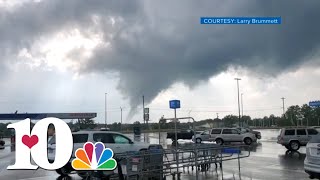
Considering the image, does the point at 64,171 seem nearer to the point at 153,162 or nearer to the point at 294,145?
the point at 153,162

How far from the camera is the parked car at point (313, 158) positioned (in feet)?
35.9

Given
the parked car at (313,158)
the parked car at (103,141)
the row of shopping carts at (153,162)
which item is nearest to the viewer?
the parked car at (313,158)

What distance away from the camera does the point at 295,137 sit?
2986 cm

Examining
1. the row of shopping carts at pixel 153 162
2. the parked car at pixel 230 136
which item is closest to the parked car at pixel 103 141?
the row of shopping carts at pixel 153 162

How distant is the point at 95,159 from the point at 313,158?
5.71 m

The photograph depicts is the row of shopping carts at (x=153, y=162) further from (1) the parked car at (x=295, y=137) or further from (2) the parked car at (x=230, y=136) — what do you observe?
(2) the parked car at (x=230, y=136)

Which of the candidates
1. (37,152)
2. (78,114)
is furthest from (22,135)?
(78,114)

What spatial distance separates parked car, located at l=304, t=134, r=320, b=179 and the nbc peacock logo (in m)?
5.12

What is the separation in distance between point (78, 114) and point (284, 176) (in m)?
41.2

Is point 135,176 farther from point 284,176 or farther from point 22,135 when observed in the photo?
point 284,176

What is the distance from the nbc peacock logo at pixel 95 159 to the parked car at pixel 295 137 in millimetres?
21137

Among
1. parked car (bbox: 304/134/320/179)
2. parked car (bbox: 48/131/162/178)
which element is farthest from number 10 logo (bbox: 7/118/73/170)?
parked car (bbox: 304/134/320/179)

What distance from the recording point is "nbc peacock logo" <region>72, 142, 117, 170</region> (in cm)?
1116

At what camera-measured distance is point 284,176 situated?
14.6 meters
